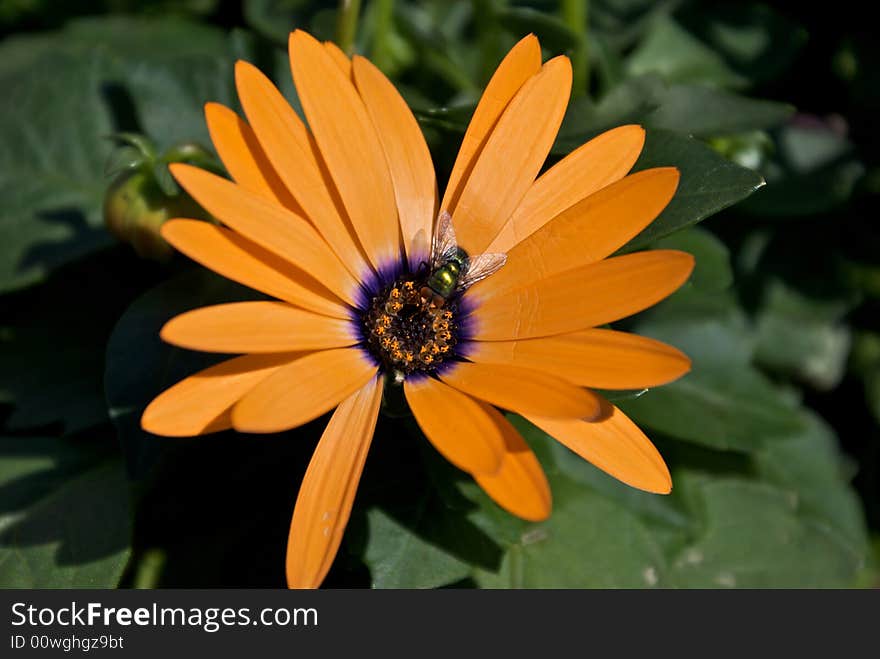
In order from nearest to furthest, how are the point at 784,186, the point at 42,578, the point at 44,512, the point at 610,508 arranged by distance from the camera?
the point at 42,578, the point at 44,512, the point at 610,508, the point at 784,186

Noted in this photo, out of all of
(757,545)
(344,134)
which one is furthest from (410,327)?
(757,545)

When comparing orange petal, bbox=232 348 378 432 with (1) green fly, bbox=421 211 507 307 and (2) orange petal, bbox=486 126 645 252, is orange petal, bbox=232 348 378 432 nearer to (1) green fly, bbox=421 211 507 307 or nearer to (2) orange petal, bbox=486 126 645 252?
(1) green fly, bbox=421 211 507 307

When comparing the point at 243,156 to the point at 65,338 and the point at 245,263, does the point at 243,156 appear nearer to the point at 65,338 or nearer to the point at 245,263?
the point at 245,263

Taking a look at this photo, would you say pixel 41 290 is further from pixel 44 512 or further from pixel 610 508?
pixel 610 508

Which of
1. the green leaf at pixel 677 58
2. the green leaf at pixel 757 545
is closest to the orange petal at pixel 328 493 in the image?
the green leaf at pixel 757 545

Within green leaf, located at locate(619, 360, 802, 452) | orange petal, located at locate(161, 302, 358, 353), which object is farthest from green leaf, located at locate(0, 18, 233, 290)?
green leaf, located at locate(619, 360, 802, 452)
